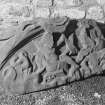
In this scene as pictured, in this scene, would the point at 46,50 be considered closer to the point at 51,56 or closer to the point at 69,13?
the point at 51,56

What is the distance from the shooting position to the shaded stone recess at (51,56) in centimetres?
183

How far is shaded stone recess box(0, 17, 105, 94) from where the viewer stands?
183 cm

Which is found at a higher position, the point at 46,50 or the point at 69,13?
the point at 69,13

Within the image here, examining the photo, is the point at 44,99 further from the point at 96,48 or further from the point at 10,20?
the point at 10,20

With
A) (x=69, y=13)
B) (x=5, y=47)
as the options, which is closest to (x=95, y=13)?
(x=69, y=13)

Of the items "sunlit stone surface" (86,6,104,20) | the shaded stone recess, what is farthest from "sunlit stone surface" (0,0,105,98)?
"sunlit stone surface" (86,6,104,20)

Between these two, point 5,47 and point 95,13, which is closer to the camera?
point 5,47

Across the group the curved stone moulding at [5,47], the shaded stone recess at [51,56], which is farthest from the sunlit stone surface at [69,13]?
the curved stone moulding at [5,47]

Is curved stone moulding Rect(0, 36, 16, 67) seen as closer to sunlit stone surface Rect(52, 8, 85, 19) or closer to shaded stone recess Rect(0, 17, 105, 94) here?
shaded stone recess Rect(0, 17, 105, 94)

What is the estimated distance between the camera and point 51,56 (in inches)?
74.6

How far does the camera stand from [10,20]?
224cm

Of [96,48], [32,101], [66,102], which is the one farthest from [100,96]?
[32,101]

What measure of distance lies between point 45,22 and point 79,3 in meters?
0.48

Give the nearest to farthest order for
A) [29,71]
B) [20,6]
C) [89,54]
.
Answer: [29,71] → [89,54] → [20,6]
